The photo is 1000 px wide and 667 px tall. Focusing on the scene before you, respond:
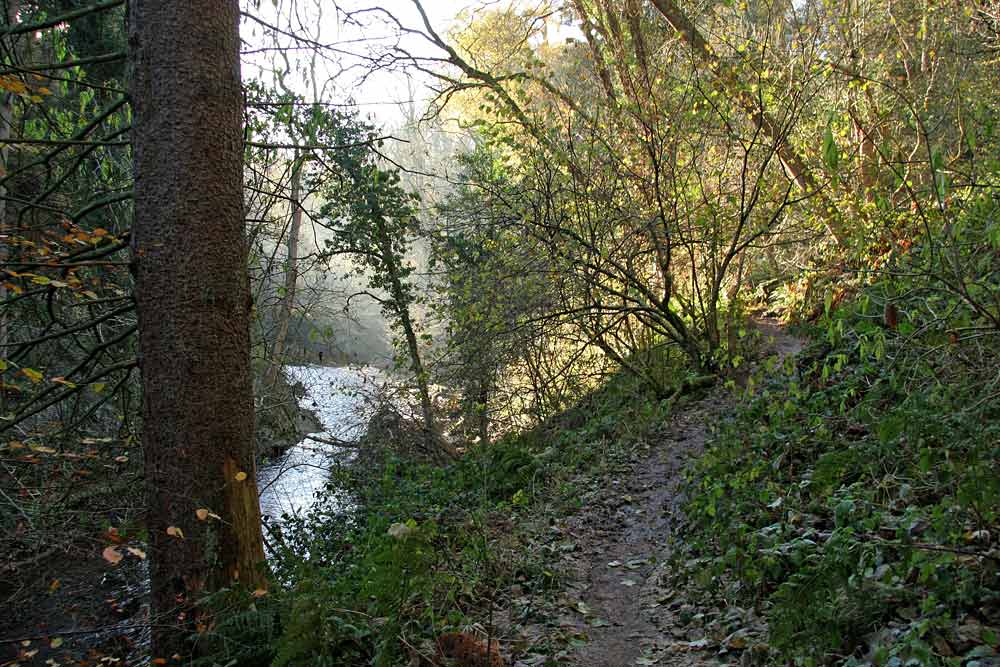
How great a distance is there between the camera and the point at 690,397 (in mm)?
9453

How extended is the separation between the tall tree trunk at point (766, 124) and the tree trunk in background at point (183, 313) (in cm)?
613

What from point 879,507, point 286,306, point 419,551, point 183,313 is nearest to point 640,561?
point 879,507

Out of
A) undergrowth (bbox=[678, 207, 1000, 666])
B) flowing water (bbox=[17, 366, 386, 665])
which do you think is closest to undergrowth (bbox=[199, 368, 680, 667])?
flowing water (bbox=[17, 366, 386, 665])

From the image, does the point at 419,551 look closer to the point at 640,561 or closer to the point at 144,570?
the point at 640,561

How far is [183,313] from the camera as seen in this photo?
3410mm

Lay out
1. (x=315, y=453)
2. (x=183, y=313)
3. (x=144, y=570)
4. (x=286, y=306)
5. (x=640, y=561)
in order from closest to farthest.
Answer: (x=183, y=313)
(x=640, y=561)
(x=144, y=570)
(x=286, y=306)
(x=315, y=453)

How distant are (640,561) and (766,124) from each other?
560cm

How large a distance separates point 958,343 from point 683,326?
5.27 metres

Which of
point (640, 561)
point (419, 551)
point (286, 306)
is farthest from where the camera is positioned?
point (286, 306)

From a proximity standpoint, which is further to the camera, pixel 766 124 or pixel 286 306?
pixel 286 306

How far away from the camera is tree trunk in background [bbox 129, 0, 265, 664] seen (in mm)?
3387

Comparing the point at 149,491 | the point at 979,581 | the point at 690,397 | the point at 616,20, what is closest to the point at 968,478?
the point at 979,581

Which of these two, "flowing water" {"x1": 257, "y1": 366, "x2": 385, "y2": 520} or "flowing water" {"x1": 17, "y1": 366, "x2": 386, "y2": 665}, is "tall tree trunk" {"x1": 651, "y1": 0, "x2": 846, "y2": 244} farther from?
"flowing water" {"x1": 257, "y1": 366, "x2": 385, "y2": 520}

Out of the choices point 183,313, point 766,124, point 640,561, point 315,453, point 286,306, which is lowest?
point 640,561
